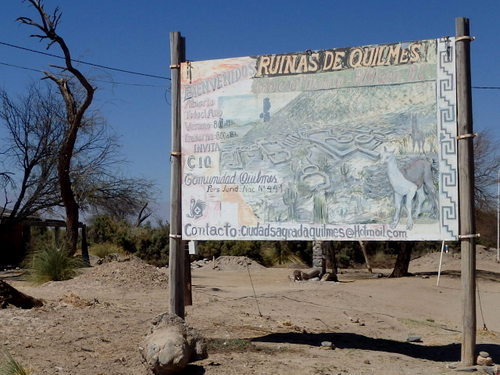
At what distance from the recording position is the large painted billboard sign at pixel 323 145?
26.5ft

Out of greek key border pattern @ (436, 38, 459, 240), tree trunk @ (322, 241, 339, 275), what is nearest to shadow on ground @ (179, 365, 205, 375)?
greek key border pattern @ (436, 38, 459, 240)

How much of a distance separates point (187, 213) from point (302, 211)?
5.08 ft

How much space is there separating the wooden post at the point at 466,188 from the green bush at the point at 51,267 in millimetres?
10950

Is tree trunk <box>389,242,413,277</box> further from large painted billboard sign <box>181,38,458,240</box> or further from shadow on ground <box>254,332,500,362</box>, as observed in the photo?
large painted billboard sign <box>181,38,458,240</box>

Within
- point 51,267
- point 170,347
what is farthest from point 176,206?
point 51,267

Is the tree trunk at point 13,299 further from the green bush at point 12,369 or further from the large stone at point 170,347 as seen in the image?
the large stone at point 170,347

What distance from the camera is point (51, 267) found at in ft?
53.5

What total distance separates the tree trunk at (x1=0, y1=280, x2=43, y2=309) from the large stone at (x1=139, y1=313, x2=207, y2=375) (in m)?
→ 3.36

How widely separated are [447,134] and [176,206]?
11.5ft

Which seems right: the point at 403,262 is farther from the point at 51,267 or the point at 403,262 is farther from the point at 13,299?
the point at 13,299

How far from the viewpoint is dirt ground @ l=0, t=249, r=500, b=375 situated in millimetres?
7916

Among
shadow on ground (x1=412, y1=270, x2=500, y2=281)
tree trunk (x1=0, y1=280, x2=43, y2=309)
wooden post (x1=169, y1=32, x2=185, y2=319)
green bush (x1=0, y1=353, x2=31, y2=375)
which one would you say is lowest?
shadow on ground (x1=412, y1=270, x2=500, y2=281)

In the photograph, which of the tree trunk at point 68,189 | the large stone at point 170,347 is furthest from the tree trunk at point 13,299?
the tree trunk at point 68,189

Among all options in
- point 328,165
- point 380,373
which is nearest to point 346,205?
point 328,165
